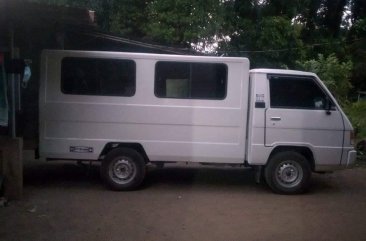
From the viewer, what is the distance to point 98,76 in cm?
838

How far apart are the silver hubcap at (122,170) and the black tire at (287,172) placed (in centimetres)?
233

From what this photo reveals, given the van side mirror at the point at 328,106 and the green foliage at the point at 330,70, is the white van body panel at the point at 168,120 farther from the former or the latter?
the green foliage at the point at 330,70

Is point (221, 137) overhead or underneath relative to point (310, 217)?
overhead

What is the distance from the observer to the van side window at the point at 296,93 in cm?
850

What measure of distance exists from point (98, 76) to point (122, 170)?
5.47 feet

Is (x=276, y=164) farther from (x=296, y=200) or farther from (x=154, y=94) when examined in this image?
→ (x=154, y=94)

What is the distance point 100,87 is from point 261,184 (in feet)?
12.0

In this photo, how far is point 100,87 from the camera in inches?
330

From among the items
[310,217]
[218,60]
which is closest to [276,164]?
[310,217]

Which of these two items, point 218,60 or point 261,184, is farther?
point 261,184

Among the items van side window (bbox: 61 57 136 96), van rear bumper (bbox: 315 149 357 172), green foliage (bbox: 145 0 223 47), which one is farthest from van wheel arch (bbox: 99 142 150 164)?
green foliage (bbox: 145 0 223 47)

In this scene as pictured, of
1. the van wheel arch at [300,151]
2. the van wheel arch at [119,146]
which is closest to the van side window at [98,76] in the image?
the van wheel arch at [119,146]

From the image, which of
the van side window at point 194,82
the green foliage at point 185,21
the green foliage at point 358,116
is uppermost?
the green foliage at point 185,21

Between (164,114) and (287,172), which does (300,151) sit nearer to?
(287,172)
